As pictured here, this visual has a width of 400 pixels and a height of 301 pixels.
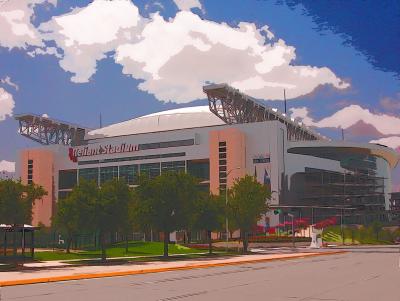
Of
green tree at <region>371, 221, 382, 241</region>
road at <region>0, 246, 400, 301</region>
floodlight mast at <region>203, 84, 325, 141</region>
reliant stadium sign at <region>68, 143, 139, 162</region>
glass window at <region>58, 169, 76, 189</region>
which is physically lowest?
green tree at <region>371, 221, 382, 241</region>

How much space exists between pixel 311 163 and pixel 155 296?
113 meters

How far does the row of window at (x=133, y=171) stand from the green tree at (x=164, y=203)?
68667mm

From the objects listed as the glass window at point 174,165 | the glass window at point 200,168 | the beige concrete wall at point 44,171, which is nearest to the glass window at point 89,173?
the beige concrete wall at point 44,171

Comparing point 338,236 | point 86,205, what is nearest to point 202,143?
point 338,236

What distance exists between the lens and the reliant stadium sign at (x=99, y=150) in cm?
13194

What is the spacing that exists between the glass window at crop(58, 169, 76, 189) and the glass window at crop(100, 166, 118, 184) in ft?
40.5

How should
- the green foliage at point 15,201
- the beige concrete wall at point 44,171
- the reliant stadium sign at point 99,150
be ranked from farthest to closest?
the beige concrete wall at point 44,171 → the reliant stadium sign at point 99,150 → the green foliage at point 15,201

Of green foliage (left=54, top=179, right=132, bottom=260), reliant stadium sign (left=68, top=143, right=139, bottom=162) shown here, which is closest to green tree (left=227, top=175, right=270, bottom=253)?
green foliage (left=54, top=179, right=132, bottom=260)

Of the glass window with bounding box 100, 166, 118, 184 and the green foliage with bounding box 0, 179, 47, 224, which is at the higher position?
the glass window with bounding box 100, 166, 118, 184

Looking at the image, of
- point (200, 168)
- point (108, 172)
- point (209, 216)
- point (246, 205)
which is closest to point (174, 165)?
point (200, 168)

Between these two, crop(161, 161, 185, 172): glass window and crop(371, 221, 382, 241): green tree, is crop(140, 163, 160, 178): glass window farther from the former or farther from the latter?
crop(371, 221, 382, 241): green tree

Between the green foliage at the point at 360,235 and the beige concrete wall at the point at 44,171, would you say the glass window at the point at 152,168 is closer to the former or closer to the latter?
the beige concrete wall at the point at 44,171

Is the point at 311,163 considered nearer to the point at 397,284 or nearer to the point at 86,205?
the point at 86,205

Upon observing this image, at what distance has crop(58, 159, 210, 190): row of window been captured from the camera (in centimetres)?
12520
